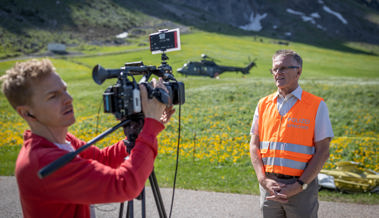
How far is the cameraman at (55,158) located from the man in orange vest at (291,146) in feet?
5.73

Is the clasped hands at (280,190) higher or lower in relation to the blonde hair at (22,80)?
lower

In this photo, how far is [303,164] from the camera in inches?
115

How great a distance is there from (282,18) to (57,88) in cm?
10893

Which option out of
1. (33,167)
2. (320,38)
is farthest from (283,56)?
(320,38)

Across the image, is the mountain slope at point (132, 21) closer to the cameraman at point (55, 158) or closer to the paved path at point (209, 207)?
the cameraman at point (55, 158)

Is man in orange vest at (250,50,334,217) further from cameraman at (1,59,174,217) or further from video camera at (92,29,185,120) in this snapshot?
cameraman at (1,59,174,217)

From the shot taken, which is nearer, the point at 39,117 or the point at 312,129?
the point at 39,117

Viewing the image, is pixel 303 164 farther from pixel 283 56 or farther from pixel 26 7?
pixel 26 7

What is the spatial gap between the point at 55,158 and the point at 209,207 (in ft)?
12.5

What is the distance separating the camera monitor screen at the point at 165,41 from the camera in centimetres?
242

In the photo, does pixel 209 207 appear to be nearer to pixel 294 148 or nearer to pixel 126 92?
pixel 294 148

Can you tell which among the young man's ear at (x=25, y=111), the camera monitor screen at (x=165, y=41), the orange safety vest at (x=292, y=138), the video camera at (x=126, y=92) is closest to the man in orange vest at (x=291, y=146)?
the orange safety vest at (x=292, y=138)

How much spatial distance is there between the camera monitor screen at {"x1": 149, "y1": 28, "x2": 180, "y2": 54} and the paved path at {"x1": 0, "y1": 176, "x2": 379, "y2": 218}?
2.72 meters

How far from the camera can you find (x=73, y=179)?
1406 millimetres
